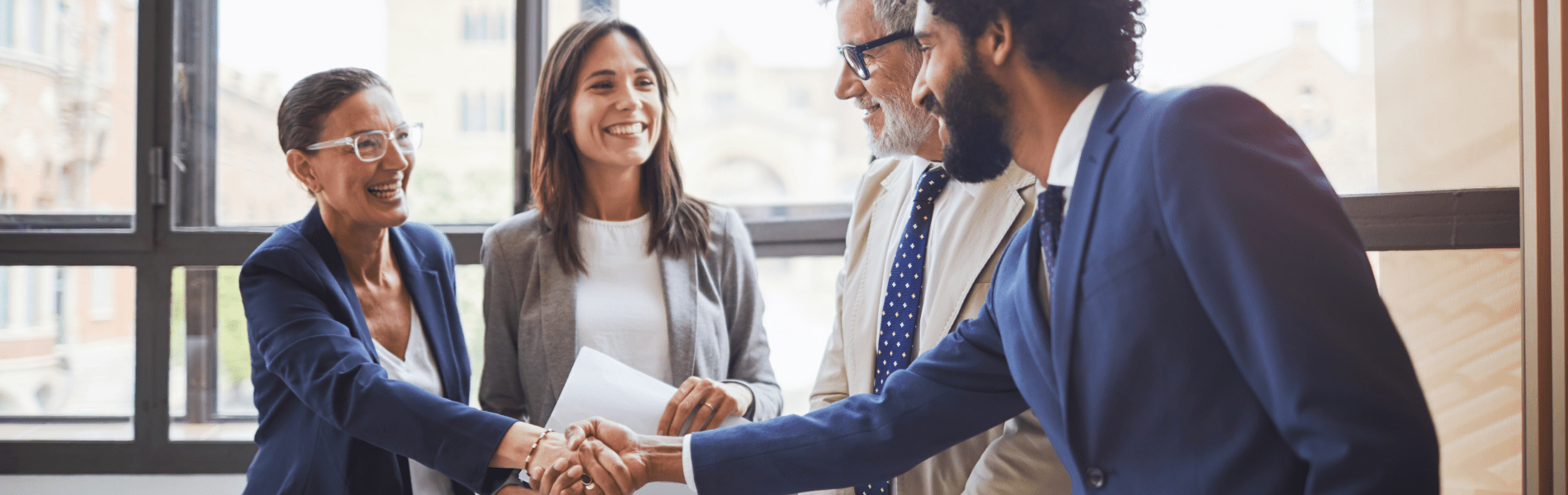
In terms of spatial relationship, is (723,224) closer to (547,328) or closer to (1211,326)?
(547,328)

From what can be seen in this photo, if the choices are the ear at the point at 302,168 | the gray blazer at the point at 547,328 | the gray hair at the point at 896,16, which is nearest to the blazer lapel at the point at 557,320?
the gray blazer at the point at 547,328

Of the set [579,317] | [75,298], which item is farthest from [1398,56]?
[75,298]

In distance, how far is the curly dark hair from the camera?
3.03ft

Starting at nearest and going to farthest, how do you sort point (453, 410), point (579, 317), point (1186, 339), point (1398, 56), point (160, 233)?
1. point (1186, 339)
2. point (453, 410)
3. point (579, 317)
4. point (1398, 56)
5. point (160, 233)

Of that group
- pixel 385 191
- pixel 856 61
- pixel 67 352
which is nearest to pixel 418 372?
pixel 385 191

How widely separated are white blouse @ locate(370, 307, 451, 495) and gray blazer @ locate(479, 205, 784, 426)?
105 mm

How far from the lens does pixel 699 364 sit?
1.70 metres

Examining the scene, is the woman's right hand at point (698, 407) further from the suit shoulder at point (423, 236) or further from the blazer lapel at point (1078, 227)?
the blazer lapel at point (1078, 227)

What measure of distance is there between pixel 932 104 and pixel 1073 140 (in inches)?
9.0

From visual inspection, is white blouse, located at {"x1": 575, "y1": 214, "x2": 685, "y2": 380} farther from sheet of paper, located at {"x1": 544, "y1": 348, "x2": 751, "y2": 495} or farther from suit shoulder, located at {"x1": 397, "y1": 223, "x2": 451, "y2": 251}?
suit shoulder, located at {"x1": 397, "y1": 223, "x2": 451, "y2": 251}

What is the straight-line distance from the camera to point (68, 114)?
246 centimetres

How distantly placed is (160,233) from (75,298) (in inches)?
14.0

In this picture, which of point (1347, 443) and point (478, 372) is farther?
point (478, 372)

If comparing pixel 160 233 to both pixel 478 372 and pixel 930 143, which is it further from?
pixel 930 143
